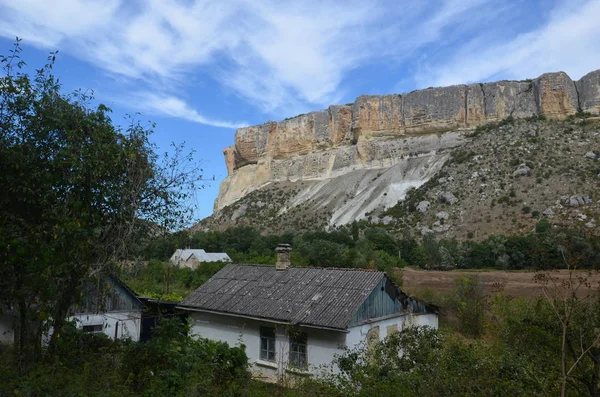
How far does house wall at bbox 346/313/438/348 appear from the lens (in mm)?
11177

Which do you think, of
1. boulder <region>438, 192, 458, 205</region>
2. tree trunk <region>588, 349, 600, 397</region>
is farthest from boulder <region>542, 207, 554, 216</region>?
tree trunk <region>588, 349, 600, 397</region>

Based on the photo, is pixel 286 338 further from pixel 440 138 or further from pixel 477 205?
pixel 440 138

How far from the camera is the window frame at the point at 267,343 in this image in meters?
12.3

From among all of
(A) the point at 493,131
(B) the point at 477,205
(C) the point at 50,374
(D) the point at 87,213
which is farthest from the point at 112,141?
(A) the point at 493,131

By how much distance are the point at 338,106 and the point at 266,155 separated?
19.7 metres

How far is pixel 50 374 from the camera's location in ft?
21.9

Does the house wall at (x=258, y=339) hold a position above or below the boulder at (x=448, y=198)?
below

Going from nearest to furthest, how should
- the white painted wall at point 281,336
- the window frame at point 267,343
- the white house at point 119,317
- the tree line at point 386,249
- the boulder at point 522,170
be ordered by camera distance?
the white painted wall at point 281,336 < the window frame at point 267,343 < the white house at point 119,317 < the tree line at point 386,249 < the boulder at point 522,170

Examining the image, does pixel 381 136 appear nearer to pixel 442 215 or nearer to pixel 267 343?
pixel 442 215

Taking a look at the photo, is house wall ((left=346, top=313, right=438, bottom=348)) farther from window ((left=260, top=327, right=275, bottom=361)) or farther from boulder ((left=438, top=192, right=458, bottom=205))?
boulder ((left=438, top=192, right=458, bottom=205))

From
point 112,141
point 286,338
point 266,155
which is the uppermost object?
point 266,155

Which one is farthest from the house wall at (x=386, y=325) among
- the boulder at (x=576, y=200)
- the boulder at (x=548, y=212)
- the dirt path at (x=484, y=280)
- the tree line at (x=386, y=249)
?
the boulder at (x=576, y=200)

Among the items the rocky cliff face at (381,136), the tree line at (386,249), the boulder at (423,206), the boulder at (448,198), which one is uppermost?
the rocky cliff face at (381,136)

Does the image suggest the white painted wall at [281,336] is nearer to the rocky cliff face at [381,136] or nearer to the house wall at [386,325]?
the house wall at [386,325]
